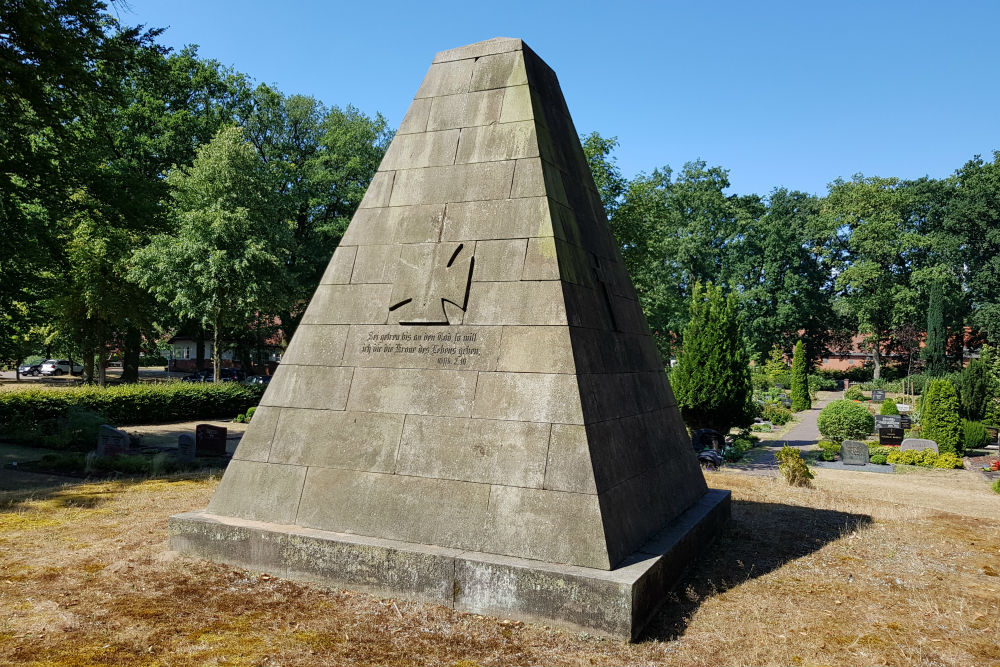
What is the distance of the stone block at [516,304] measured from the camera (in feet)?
20.8

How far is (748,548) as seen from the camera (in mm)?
8133

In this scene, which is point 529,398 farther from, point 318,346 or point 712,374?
point 712,374

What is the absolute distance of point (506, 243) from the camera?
22.4ft

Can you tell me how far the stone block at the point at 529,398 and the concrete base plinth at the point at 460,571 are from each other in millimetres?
1334

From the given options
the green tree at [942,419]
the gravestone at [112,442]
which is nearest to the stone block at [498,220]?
the gravestone at [112,442]

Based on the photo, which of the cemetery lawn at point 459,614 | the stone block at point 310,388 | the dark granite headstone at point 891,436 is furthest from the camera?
the dark granite headstone at point 891,436

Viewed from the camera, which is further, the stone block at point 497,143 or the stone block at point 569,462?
the stone block at point 497,143

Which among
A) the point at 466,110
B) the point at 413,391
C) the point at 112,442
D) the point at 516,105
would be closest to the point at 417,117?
the point at 466,110

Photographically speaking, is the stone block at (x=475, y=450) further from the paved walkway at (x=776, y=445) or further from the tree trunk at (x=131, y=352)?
the tree trunk at (x=131, y=352)

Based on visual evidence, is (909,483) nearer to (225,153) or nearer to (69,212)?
(69,212)

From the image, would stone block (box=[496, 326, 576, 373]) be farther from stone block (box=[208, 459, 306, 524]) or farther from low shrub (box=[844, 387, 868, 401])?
low shrub (box=[844, 387, 868, 401])

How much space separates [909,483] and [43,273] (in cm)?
3544

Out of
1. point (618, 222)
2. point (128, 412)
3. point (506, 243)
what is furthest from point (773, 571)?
point (128, 412)

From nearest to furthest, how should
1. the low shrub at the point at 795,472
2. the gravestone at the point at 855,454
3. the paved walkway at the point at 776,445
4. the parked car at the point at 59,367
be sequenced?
the low shrub at the point at 795,472 → the paved walkway at the point at 776,445 → the gravestone at the point at 855,454 → the parked car at the point at 59,367
